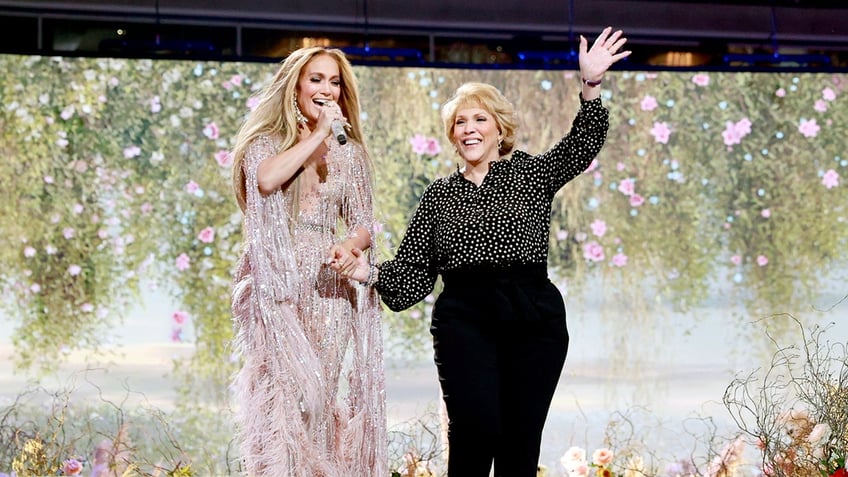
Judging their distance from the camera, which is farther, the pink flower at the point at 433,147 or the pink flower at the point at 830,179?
the pink flower at the point at 830,179

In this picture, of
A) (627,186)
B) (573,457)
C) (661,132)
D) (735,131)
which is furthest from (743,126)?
(573,457)

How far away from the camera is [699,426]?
16.8 feet

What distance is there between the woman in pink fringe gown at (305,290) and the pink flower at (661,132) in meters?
2.03

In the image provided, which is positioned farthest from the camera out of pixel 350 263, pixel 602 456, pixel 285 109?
pixel 602 456

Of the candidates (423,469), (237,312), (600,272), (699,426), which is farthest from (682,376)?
(237,312)

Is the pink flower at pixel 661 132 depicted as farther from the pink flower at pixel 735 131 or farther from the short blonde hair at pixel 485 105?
the short blonde hair at pixel 485 105

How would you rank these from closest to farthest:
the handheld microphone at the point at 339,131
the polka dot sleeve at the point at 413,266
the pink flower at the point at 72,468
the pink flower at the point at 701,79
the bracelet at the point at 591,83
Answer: the handheld microphone at the point at 339,131 < the bracelet at the point at 591,83 < the polka dot sleeve at the point at 413,266 < the pink flower at the point at 72,468 < the pink flower at the point at 701,79

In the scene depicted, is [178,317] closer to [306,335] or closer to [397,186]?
[397,186]

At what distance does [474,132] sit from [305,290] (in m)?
0.71

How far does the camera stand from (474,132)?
3.49 meters

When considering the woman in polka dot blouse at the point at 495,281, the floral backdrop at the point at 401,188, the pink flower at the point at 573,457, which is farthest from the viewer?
the floral backdrop at the point at 401,188

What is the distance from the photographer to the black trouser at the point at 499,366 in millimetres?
3311

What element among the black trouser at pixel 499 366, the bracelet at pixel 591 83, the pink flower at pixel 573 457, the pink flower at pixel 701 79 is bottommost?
the pink flower at pixel 573 457

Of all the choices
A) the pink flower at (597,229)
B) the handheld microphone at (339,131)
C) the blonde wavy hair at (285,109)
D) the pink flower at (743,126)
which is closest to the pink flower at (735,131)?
the pink flower at (743,126)
